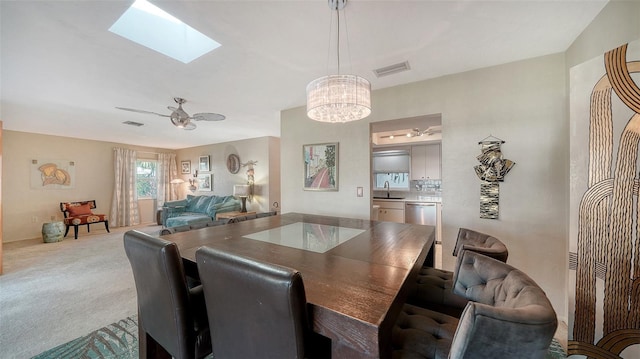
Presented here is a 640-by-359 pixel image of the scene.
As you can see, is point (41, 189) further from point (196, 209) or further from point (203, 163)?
point (203, 163)

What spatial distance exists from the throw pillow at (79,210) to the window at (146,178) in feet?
4.53

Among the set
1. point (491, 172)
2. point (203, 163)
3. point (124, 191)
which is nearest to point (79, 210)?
point (124, 191)

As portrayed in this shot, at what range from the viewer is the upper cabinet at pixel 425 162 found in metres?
5.01

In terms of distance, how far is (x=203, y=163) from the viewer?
7.29 m

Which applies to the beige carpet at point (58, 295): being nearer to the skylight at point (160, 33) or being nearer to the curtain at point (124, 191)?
the curtain at point (124, 191)

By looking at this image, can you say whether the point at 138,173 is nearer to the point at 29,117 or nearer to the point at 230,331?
the point at 29,117

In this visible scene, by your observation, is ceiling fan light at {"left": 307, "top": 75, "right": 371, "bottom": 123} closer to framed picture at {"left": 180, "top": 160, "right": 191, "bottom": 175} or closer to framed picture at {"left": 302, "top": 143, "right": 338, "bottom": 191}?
framed picture at {"left": 302, "top": 143, "right": 338, "bottom": 191}

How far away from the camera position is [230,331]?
0.92 metres

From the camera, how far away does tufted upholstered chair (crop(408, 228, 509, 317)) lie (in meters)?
1.35

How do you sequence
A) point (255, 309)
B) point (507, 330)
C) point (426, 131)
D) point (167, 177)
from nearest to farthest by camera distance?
1. point (507, 330)
2. point (255, 309)
3. point (426, 131)
4. point (167, 177)

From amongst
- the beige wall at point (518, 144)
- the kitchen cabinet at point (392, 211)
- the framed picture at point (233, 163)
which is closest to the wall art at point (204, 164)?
the framed picture at point (233, 163)

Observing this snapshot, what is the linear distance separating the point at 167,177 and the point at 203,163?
1.41m

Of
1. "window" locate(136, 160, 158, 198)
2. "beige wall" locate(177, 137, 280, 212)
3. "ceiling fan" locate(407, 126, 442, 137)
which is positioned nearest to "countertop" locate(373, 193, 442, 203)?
"ceiling fan" locate(407, 126, 442, 137)

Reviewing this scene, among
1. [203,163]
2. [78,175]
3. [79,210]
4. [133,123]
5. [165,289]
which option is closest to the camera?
[165,289]
